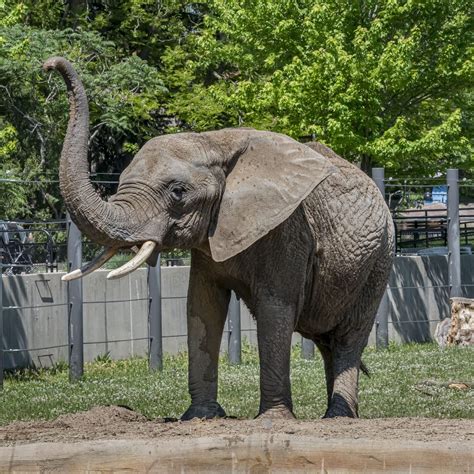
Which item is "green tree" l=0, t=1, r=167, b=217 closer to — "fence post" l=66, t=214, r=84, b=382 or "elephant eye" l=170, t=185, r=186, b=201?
"fence post" l=66, t=214, r=84, b=382

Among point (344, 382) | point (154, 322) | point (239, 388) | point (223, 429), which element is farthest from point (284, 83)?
point (223, 429)

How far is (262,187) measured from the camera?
9594 millimetres

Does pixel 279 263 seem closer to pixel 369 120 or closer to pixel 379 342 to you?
pixel 379 342

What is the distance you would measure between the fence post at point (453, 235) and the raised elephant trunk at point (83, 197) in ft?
42.7

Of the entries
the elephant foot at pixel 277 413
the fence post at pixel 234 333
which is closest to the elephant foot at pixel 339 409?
the elephant foot at pixel 277 413

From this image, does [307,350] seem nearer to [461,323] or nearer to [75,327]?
[461,323]

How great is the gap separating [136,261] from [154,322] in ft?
28.3

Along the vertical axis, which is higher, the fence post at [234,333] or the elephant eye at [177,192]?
the elephant eye at [177,192]

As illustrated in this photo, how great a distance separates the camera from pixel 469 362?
56.1 feet

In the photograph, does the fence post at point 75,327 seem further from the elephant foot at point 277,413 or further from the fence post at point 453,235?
the fence post at point 453,235

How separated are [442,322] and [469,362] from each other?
467cm

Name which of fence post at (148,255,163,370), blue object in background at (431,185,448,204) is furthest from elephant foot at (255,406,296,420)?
blue object in background at (431,185,448,204)

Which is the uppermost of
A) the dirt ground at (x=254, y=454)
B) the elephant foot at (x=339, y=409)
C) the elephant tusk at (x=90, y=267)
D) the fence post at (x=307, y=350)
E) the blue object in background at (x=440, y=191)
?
the blue object in background at (x=440, y=191)

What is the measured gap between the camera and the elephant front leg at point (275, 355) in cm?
955
